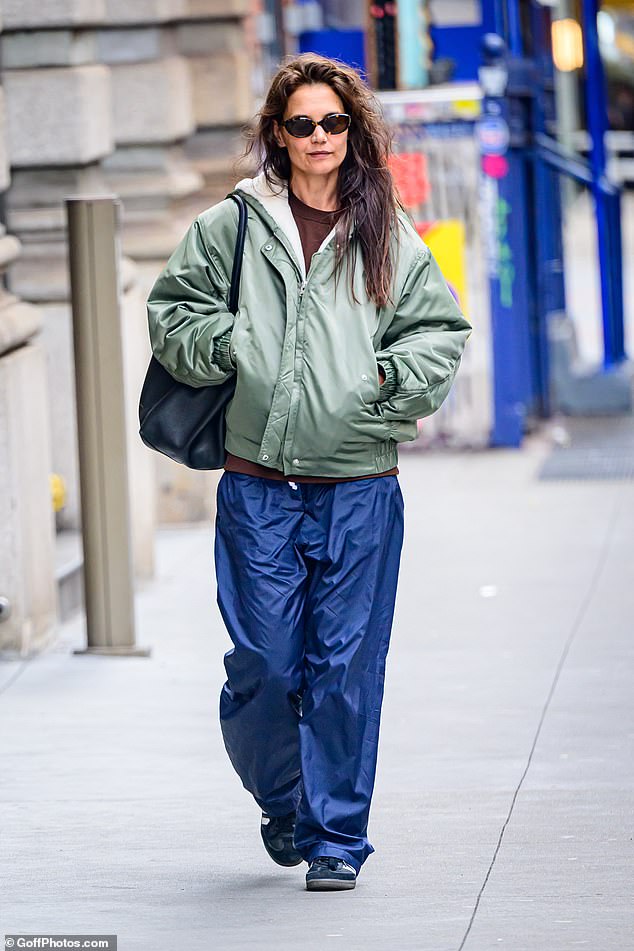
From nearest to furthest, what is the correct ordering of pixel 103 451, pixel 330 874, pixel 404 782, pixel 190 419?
pixel 330 874, pixel 190 419, pixel 404 782, pixel 103 451

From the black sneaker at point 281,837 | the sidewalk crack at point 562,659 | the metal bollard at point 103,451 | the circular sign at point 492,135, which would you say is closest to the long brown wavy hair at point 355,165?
the black sneaker at point 281,837

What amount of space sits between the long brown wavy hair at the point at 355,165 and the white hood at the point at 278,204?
2 centimetres

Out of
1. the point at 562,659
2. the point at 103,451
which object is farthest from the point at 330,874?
the point at 103,451

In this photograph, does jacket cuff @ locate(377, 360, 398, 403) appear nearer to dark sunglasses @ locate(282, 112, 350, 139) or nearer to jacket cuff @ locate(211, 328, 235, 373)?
jacket cuff @ locate(211, 328, 235, 373)

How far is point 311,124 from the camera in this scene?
14.3 feet

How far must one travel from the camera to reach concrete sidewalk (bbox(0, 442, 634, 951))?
4238 millimetres

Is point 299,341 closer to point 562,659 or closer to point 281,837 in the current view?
point 281,837

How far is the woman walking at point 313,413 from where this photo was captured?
14.1 feet

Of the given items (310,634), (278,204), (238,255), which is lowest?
(310,634)

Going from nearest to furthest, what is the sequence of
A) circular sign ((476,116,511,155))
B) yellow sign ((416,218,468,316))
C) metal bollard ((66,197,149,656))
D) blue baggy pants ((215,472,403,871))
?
blue baggy pants ((215,472,403,871))
metal bollard ((66,197,149,656))
circular sign ((476,116,511,155))
yellow sign ((416,218,468,316))

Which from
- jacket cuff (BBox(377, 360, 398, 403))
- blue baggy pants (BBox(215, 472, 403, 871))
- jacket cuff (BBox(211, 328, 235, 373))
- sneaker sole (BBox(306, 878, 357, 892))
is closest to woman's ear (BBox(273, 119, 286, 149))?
jacket cuff (BBox(211, 328, 235, 373))

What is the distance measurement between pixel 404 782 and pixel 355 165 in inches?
74.0

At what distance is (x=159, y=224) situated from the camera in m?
9.57

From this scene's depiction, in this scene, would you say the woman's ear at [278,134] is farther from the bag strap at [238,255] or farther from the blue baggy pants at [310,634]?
the blue baggy pants at [310,634]
